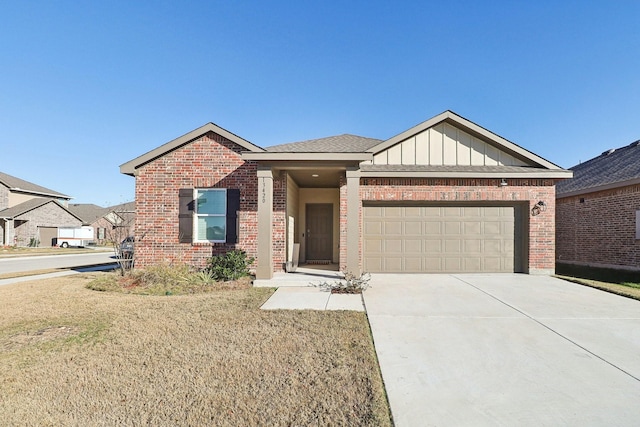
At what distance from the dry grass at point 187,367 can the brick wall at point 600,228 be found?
1152 centimetres

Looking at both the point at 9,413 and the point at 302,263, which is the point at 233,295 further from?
the point at 302,263

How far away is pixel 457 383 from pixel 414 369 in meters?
0.45

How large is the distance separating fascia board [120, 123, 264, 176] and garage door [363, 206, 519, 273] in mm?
4275

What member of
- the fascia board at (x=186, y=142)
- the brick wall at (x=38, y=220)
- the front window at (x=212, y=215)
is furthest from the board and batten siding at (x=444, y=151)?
the brick wall at (x=38, y=220)

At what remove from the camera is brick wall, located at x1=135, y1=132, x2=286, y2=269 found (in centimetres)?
922

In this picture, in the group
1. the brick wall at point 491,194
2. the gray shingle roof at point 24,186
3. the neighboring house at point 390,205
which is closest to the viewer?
the neighboring house at point 390,205

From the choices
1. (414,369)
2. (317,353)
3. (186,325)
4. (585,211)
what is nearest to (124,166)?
(186,325)

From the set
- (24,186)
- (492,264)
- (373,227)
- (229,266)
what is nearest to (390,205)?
(373,227)

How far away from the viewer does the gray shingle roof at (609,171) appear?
11113 mm

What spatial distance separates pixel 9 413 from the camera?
256cm

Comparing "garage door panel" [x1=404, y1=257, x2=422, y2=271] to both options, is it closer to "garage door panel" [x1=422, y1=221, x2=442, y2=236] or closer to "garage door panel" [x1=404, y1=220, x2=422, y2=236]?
"garage door panel" [x1=404, y1=220, x2=422, y2=236]

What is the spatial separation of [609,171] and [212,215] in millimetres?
15261

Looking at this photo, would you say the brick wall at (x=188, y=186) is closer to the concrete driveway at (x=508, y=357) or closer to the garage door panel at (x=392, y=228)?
the garage door panel at (x=392, y=228)

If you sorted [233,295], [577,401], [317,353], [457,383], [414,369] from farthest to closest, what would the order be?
[233,295], [317,353], [414,369], [457,383], [577,401]
